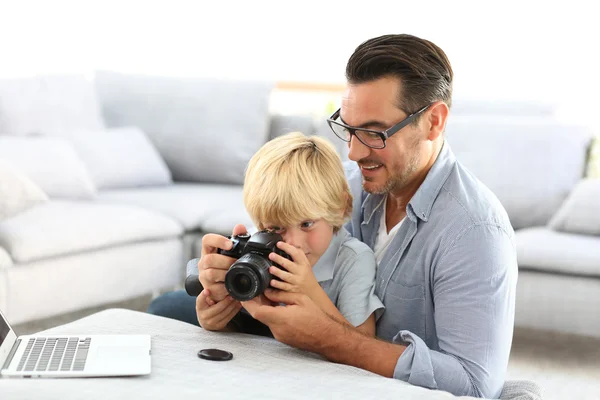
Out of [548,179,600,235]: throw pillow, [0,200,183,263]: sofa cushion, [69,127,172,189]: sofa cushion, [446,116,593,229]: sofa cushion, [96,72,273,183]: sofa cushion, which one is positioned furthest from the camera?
[96,72,273,183]: sofa cushion

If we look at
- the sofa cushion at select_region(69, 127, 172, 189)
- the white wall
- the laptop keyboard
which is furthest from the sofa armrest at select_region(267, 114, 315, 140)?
the laptop keyboard

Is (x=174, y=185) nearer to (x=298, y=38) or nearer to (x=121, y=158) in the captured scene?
(x=121, y=158)

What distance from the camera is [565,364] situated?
9.82 ft

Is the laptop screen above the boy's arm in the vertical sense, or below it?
below

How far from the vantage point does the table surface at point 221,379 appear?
1.30 metres

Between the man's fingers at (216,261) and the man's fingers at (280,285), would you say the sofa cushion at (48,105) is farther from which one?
the man's fingers at (280,285)

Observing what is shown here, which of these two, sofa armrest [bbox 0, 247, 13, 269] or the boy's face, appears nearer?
the boy's face

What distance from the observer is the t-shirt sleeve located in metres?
1.70

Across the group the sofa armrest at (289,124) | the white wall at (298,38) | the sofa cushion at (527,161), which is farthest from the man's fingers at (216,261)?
the white wall at (298,38)

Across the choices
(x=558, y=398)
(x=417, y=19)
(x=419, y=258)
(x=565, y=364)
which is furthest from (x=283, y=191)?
(x=417, y=19)

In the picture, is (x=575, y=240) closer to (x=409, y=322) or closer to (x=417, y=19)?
(x=409, y=322)

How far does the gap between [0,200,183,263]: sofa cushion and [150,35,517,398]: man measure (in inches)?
54.2

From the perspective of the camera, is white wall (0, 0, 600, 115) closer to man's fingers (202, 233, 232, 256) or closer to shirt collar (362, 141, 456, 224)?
shirt collar (362, 141, 456, 224)

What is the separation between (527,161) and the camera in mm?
3439
